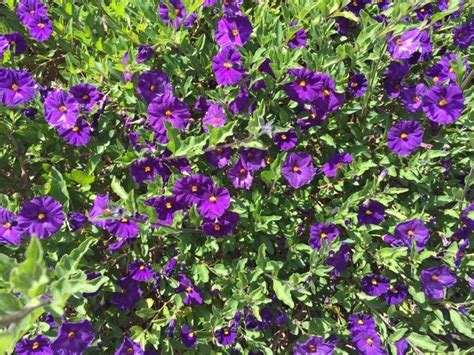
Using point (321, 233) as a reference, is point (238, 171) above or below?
above

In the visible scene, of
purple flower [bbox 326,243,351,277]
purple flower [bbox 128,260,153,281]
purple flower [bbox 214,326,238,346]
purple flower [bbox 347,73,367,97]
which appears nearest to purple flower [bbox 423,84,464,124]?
purple flower [bbox 347,73,367,97]

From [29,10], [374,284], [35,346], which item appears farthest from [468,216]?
[29,10]

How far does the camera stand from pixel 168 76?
2510 mm

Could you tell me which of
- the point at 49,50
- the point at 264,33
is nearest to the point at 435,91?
the point at 264,33

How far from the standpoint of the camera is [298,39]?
255 centimetres

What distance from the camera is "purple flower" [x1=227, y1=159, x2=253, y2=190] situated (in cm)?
240

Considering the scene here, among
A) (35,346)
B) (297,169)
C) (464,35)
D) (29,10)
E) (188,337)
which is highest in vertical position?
(29,10)

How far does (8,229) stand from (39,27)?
107cm

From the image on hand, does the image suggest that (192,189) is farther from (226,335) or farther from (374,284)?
(374,284)

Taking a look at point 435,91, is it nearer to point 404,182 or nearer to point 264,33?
point 404,182

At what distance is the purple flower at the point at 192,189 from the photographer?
7.32 ft

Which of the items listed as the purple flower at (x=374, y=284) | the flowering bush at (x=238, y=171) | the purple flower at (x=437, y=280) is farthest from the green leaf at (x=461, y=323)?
the purple flower at (x=374, y=284)

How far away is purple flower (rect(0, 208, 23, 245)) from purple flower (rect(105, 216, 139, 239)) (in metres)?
0.40

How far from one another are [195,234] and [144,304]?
1.65ft
